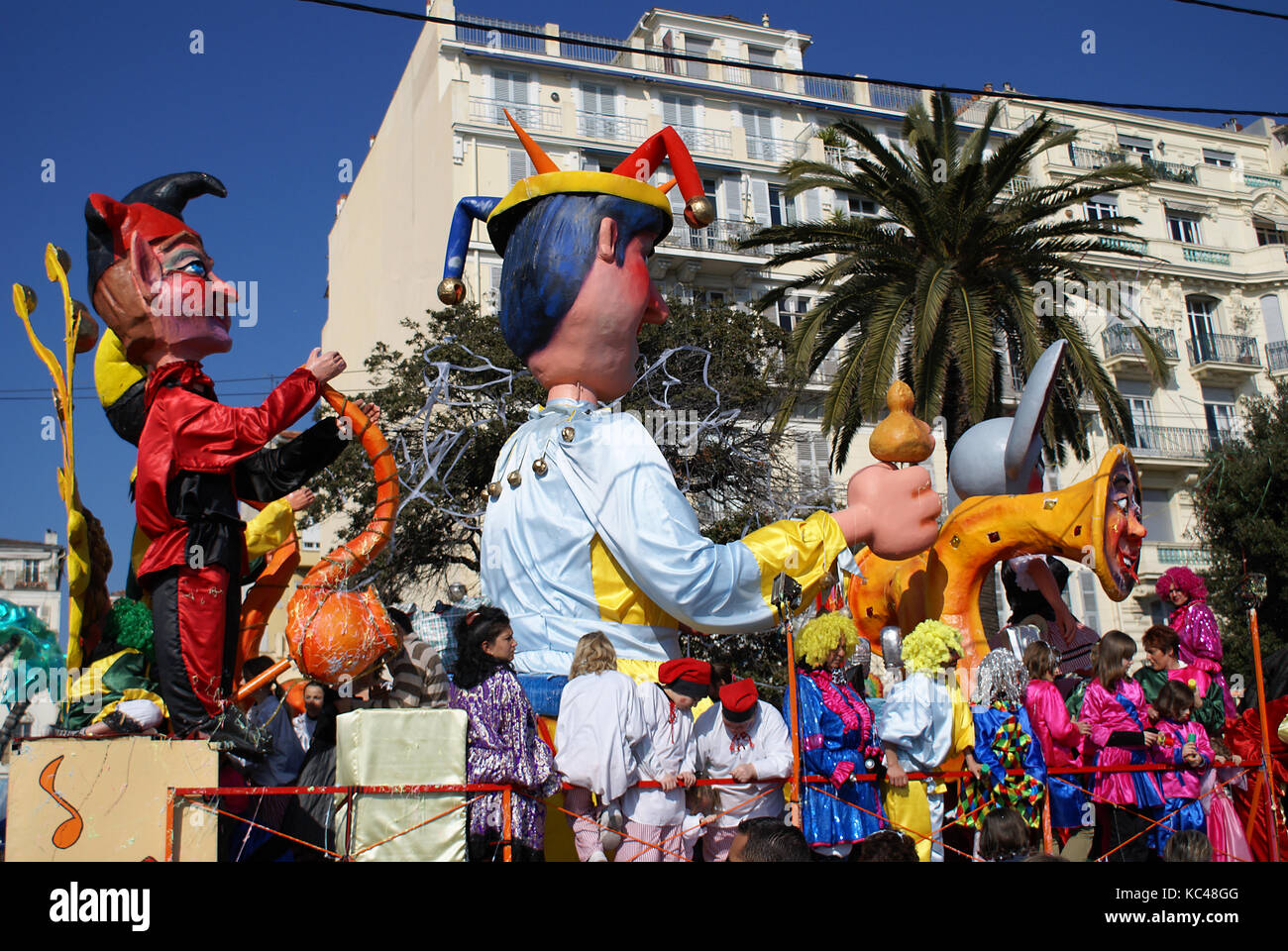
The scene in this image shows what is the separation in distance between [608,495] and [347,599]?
47.6 inches

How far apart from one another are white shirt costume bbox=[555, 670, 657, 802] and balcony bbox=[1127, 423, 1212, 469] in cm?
2581

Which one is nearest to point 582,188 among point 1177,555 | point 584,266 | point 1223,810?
point 584,266

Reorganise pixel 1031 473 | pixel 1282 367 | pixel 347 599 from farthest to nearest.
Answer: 1. pixel 1282 367
2. pixel 1031 473
3. pixel 347 599

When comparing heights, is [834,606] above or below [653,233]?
below

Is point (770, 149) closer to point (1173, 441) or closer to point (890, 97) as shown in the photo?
point (890, 97)

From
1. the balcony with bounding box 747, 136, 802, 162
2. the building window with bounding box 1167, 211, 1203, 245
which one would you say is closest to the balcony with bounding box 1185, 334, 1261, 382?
the building window with bounding box 1167, 211, 1203, 245

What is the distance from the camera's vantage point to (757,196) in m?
28.6

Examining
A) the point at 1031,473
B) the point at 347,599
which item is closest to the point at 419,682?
the point at 347,599

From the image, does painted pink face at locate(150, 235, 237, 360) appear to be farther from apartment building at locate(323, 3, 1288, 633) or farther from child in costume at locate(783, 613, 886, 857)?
apartment building at locate(323, 3, 1288, 633)

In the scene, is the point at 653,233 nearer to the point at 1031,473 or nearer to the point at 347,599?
the point at 347,599

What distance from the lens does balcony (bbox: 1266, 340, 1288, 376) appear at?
3100 cm

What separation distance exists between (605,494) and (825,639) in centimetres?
137

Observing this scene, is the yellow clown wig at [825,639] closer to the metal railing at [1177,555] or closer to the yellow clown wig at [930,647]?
the yellow clown wig at [930,647]
